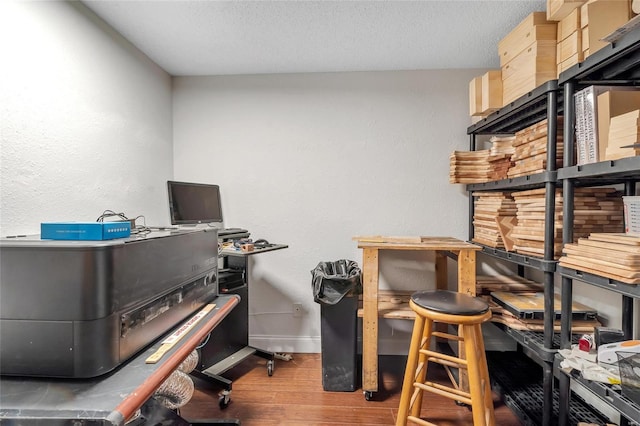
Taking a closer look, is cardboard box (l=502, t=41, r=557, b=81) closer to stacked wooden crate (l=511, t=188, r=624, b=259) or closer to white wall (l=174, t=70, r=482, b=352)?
stacked wooden crate (l=511, t=188, r=624, b=259)

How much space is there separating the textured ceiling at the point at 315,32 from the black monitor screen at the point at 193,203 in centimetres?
100

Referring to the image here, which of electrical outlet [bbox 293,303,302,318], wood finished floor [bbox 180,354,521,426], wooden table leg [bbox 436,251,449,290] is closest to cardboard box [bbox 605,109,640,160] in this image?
wooden table leg [bbox 436,251,449,290]

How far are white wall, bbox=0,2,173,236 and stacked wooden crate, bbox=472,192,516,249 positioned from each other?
2.52m

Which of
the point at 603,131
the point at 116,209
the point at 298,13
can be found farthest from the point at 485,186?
the point at 116,209

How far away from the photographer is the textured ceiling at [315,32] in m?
1.70

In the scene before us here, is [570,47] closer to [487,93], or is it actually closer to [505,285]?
[487,93]

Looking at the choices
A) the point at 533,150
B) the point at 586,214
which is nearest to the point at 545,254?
the point at 586,214

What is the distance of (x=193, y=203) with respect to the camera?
2.25 m

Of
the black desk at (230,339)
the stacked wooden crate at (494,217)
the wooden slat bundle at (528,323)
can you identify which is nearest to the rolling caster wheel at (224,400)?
the black desk at (230,339)

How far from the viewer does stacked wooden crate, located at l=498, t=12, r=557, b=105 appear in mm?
1575

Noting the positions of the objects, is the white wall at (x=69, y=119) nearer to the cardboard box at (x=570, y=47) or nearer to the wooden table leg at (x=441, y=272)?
the wooden table leg at (x=441, y=272)

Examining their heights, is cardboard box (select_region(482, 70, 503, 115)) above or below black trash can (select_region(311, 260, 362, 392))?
above

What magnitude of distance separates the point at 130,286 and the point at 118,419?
0.36 metres

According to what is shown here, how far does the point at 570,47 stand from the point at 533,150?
1.69ft
